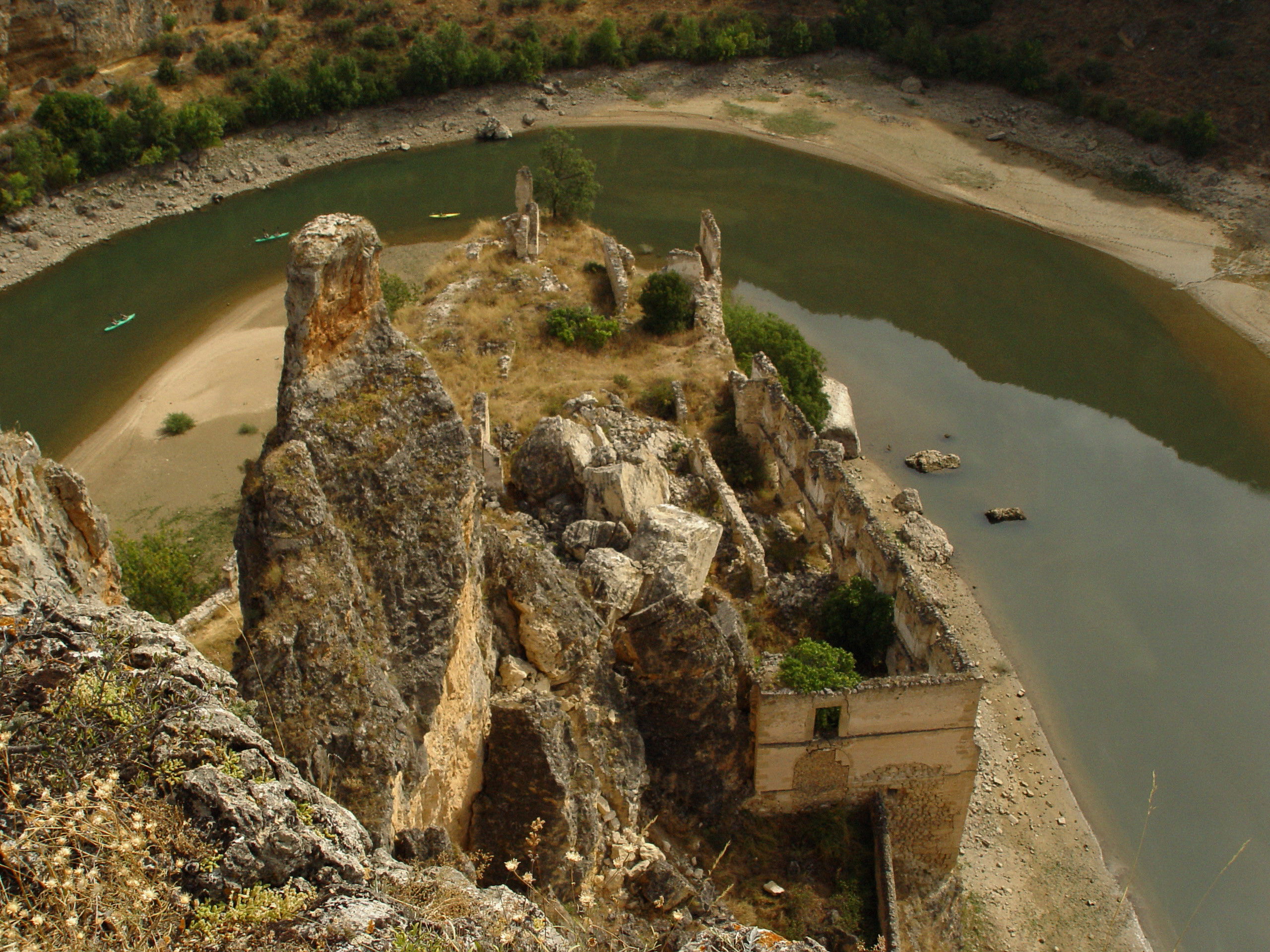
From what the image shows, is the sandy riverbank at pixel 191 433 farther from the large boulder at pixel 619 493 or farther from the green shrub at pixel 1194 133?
the green shrub at pixel 1194 133

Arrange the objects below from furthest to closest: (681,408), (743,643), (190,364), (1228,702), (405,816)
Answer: (190,364), (681,408), (1228,702), (743,643), (405,816)

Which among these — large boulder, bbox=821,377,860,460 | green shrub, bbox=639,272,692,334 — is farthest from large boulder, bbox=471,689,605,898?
large boulder, bbox=821,377,860,460

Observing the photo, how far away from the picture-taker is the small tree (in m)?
40.4

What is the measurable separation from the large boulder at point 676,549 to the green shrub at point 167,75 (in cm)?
5028

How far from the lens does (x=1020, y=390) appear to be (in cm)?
3741

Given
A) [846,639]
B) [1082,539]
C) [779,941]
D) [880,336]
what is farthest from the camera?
[880,336]

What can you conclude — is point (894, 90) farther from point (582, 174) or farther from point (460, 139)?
point (582, 174)

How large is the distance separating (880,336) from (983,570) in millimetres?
14857

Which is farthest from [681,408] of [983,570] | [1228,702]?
[1228,702]

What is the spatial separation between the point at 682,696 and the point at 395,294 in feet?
74.9

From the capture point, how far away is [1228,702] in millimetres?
24625

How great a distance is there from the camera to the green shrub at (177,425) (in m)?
33.6

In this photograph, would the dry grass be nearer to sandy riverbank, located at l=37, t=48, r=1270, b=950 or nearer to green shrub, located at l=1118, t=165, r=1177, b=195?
sandy riverbank, located at l=37, t=48, r=1270, b=950

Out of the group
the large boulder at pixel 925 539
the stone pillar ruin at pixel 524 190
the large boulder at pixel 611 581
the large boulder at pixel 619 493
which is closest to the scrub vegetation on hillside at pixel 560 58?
the stone pillar ruin at pixel 524 190
